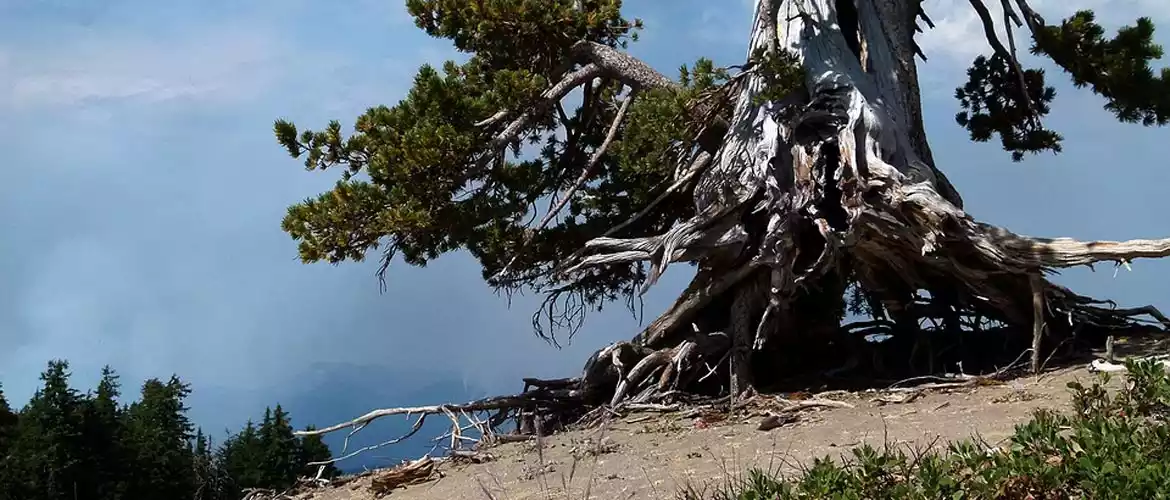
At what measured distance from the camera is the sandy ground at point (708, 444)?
226 inches

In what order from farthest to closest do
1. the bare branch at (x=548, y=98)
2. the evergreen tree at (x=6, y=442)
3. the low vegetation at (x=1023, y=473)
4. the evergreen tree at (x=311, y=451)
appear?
1. the evergreen tree at (x=311, y=451)
2. the evergreen tree at (x=6, y=442)
3. the bare branch at (x=548, y=98)
4. the low vegetation at (x=1023, y=473)

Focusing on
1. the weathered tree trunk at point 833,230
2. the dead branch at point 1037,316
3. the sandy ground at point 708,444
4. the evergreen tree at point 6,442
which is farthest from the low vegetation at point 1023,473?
the evergreen tree at point 6,442

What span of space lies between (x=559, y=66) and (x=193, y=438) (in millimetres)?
6710

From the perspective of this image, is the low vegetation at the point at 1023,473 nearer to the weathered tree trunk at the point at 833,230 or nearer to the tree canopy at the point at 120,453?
the weathered tree trunk at the point at 833,230

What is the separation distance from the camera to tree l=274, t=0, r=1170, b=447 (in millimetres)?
8844

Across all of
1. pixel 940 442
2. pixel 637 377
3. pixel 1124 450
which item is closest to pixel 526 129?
pixel 637 377

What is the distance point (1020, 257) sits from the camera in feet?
28.3

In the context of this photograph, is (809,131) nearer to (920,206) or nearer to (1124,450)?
(920,206)

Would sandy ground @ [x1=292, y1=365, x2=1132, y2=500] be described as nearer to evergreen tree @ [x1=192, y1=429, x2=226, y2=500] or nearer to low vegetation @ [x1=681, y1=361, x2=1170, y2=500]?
low vegetation @ [x1=681, y1=361, x2=1170, y2=500]

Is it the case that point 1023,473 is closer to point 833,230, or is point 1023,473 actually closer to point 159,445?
point 833,230

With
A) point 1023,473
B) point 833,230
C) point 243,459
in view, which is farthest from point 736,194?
point 243,459

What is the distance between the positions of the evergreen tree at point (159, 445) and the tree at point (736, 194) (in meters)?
4.83

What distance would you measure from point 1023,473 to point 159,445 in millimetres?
11219

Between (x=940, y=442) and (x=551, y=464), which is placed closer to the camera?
(x=940, y=442)
